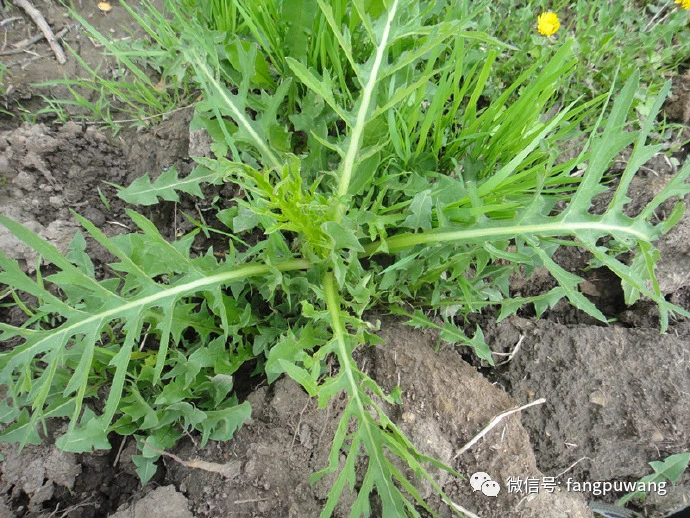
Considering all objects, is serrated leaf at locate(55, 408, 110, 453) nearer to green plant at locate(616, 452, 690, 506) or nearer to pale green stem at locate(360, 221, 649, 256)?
pale green stem at locate(360, 221, 649, 256)

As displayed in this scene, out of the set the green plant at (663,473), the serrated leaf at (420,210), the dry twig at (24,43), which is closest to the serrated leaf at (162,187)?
the serrated leaf at (420,210)

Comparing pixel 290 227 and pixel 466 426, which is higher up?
pixel 290 227

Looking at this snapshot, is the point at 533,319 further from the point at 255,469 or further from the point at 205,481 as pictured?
the point at 205,481

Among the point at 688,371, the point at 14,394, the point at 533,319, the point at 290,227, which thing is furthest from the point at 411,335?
the point at 14,394

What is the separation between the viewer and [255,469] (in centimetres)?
129

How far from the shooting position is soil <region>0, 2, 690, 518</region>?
130 centimetres

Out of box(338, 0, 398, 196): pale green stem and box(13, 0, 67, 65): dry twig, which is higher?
box(338, 0, 398, 196): pale green stem

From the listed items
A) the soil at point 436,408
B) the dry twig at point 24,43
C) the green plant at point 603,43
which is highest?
the green plant at point 603,43

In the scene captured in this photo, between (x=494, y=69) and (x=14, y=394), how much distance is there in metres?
1.96

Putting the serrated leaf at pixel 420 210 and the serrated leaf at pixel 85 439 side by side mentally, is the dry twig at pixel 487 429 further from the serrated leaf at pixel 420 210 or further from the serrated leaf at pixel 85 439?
the serrated leaf at pixel 85 439

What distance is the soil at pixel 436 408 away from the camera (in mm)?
1296

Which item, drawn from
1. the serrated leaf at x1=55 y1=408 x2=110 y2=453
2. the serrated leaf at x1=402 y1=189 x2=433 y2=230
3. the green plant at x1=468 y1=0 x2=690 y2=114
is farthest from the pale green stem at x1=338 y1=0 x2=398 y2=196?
the serrated leaf at x1=55 y1=408 x2=110 y2=453

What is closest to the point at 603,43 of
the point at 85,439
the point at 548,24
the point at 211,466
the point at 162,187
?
the point at 548,24

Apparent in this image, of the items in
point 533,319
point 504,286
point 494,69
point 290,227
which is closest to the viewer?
point 290,227
